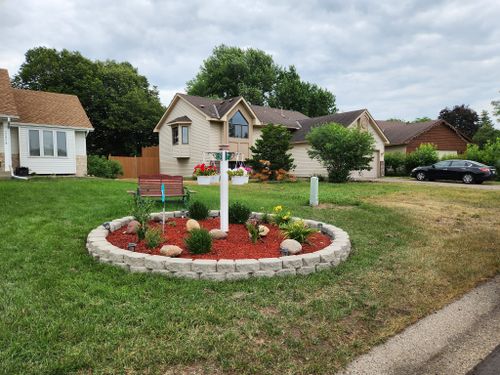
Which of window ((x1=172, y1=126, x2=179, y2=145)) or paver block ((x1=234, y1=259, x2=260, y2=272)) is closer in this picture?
paver block ((x1=234, y1=259, x2=260, y2=272))

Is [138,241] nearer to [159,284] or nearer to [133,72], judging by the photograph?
[159,284]

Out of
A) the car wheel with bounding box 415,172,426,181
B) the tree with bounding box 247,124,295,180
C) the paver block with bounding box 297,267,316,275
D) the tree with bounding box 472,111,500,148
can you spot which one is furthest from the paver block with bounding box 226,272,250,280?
the tree with bounding box 472,111,500,148

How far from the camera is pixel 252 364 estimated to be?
267 cm

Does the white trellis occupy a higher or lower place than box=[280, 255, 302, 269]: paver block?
higher

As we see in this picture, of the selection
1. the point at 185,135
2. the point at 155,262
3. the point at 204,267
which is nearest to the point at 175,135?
the point at 185,135

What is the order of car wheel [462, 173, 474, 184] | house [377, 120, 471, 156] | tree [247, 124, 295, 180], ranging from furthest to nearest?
house [377, 120, 471, 156] < car wheel [462, 173, 474, 184] < tree [247, 124, 295, 180]

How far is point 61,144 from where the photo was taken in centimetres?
1903

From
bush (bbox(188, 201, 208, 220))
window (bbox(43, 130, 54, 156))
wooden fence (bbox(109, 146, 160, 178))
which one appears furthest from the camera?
wooden fence (bbox(109, 146, 160, 178))

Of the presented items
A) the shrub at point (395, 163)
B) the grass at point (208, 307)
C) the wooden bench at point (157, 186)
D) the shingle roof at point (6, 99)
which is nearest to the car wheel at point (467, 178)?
the shrub at point (395, 163)

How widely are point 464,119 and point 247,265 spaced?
51022mm

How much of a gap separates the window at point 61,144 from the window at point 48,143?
31 cm

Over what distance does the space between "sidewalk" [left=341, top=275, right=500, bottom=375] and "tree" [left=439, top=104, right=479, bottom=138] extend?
49.3 meters

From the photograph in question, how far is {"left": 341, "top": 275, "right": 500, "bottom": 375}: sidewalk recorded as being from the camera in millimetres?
2781

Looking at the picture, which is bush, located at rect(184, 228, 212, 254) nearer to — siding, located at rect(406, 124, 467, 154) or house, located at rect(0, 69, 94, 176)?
house, located at rect(0, 69, 94, 176)
